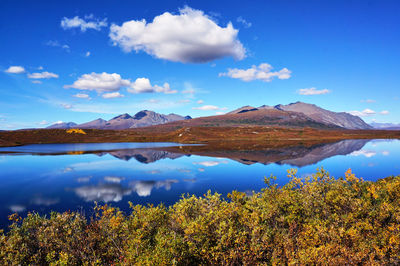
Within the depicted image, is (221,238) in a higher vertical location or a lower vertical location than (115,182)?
higher

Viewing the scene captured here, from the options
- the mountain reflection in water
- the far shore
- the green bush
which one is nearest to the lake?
the mountain reflection in water

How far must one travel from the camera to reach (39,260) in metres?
12.7

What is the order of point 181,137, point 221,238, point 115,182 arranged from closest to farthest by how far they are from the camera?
point 221,238 < point 115,182 < point 181,137

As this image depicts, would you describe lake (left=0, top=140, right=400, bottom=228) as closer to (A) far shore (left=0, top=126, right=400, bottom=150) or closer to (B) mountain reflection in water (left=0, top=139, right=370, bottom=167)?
(B) mountain reflection in water (left=0, top=139, right=370, bottom=167)

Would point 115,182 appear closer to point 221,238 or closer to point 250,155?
point 221,238

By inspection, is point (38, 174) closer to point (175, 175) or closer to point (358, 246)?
point (175, 175)

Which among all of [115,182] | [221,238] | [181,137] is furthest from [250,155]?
[181,137]

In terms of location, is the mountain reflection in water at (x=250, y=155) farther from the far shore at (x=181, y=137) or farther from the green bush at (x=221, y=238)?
the green bush at (x=221, y=238)

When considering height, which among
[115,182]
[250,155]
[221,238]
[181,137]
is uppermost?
[181,137]

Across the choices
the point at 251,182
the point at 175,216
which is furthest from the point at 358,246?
the point at 251,182

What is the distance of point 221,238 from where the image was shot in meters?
12.0

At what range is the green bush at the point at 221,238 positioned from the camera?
11.4m

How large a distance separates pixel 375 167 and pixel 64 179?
6743cm

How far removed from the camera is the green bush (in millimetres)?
11391
